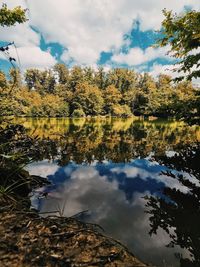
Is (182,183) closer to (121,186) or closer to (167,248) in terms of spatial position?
(121,186)

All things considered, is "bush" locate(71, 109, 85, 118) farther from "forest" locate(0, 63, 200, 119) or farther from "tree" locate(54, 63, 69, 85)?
"tree" locate(54, 63, 69, 85)

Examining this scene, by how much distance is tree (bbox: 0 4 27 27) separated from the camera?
537 inches

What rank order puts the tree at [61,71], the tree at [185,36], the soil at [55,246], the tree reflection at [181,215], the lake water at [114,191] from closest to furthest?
the soil at [55,246]
the tree reflection at [181,215]
the lake water at [114,191]
the tree at [185,36]
the tree at [61,71]

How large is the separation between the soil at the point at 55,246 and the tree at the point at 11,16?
14888 mm

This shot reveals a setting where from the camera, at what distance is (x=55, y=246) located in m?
1.58

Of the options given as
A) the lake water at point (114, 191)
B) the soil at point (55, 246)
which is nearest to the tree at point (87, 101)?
the lake water at point (114, 191)

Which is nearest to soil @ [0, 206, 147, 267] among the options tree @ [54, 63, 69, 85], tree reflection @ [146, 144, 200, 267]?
tree reflection @ [146, 144, 200, 267]

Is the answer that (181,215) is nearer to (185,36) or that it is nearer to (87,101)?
(185,36)

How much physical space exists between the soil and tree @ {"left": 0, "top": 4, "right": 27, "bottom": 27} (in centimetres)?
→ 1489

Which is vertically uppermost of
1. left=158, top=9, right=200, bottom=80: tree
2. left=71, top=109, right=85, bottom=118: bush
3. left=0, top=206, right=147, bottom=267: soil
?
left=158, top=9, right=200, bottom=80: tree

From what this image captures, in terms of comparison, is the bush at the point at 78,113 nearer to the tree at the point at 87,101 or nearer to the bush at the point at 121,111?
the tree at the point at 87,101

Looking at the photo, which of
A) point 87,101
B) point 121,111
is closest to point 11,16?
point 87,101

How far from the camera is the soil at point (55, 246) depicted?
1.43 metres

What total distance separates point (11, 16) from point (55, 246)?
1540 cm
